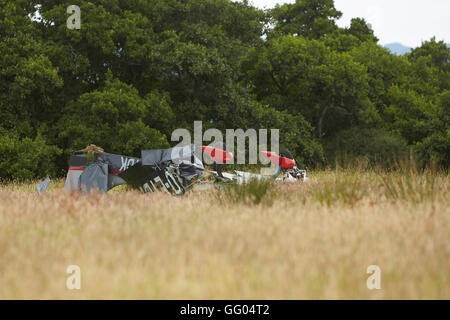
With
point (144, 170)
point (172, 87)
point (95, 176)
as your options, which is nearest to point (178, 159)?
point (144, 170)

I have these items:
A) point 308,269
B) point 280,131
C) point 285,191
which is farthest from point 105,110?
point 308,269

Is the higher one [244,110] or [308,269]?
[244,110]

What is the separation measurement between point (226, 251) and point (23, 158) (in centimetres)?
1741

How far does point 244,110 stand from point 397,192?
18908mm

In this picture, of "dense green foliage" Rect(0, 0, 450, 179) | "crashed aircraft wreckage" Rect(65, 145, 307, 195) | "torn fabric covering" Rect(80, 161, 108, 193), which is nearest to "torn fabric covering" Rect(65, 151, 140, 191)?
"crashed aircraft wreckage" Rect(65, 145, 307, 195)

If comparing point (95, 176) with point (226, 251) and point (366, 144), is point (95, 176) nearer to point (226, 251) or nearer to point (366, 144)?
point (226, 251)

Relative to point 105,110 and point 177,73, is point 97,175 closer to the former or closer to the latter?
point 105,110

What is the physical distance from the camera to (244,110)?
24.9m

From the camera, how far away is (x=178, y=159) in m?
8.66

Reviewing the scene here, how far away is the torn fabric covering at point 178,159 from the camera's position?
8.41 m

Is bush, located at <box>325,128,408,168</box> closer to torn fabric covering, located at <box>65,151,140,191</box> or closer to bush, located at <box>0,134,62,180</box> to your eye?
bush, located at <box>0,134,62,180</box>

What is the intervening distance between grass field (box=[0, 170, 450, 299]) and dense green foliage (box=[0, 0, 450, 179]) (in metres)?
15.3

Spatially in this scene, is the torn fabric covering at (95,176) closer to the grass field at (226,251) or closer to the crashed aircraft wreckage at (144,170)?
the crashed aircraft wreckage at (144,170)
